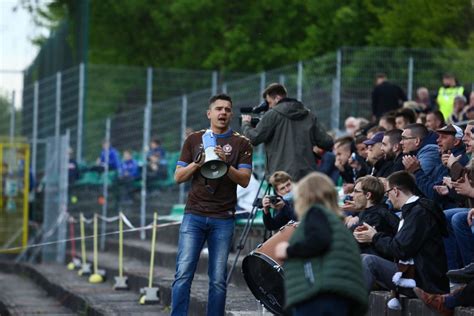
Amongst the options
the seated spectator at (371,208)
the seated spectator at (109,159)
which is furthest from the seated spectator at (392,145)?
the seated spectator at (109,159)

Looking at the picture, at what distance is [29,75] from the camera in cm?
3562

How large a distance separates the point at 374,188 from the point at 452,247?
2.76ft

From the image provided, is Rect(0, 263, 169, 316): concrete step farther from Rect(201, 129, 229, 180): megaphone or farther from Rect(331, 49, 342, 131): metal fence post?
Rect(331, 49, 342, 131): metal fence post

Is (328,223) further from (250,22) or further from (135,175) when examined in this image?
(250,22)

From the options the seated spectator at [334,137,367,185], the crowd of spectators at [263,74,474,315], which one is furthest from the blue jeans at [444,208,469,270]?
the seated spectator at [334,137,367,185]

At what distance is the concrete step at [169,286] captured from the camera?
13.4m

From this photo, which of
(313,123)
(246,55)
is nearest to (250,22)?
(246,55)

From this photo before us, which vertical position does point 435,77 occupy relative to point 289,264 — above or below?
above

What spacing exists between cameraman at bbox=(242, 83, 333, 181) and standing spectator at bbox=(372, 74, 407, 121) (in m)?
7.54

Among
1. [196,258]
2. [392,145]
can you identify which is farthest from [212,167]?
[392,145]

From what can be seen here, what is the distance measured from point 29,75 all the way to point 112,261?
48.9 feet

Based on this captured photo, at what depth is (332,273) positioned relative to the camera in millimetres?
8555

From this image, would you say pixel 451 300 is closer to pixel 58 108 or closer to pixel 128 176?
pixel 128 176

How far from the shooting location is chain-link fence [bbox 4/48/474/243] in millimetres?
23438
